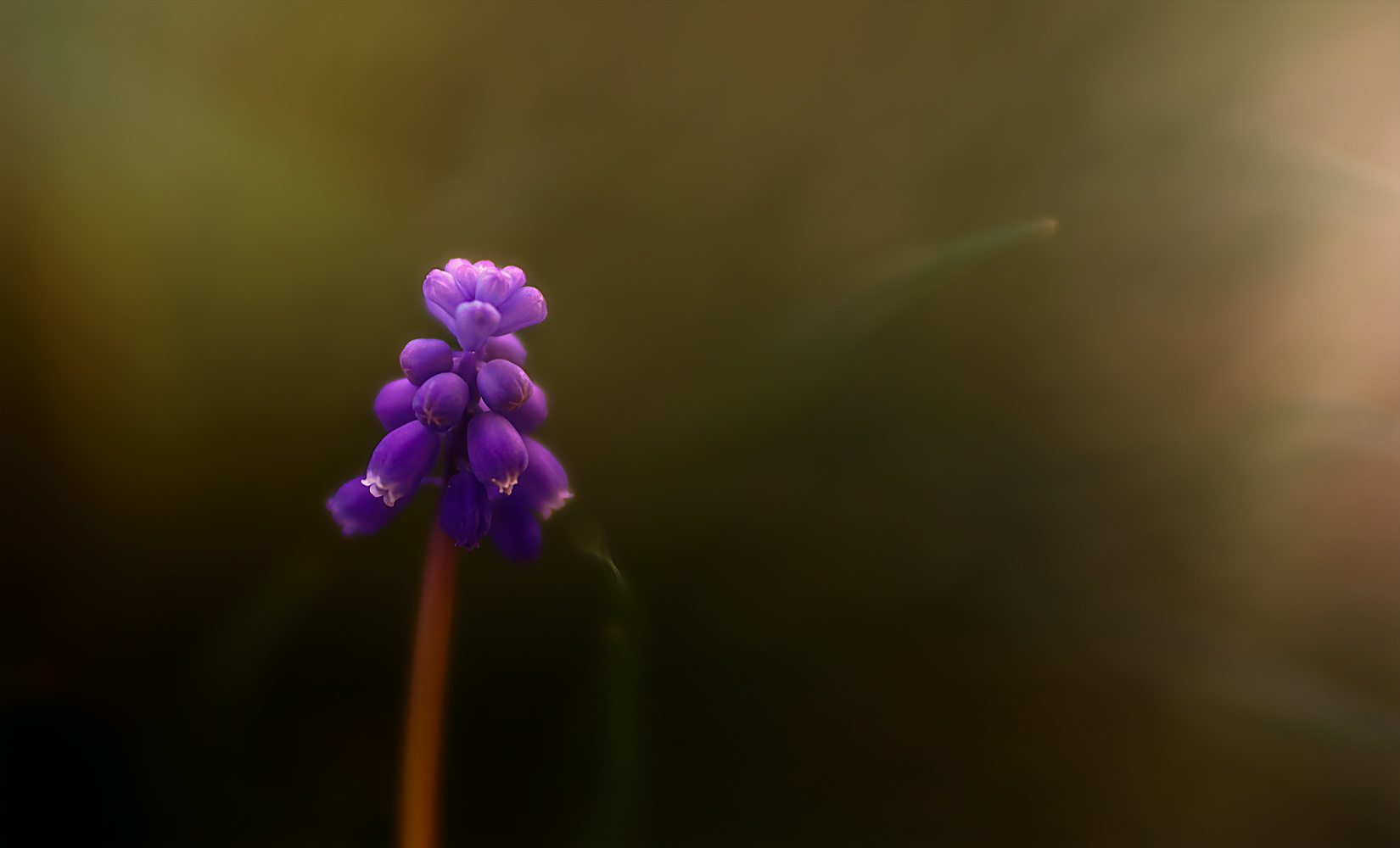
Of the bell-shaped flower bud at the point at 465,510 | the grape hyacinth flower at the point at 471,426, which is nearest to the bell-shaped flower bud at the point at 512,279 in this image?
the grape hyacinth flower at the point at 471,426

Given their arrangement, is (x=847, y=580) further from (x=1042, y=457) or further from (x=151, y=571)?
(x=151, y=571)

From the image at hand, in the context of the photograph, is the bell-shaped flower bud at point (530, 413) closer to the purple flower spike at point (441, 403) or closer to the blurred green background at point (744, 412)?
the purple flower spike at point (441, 403)

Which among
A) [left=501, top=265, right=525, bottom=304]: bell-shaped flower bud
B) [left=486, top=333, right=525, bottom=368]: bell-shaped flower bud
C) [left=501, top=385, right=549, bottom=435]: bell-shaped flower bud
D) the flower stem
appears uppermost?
[left=501, top=265, right=525, bottom=304]: bell-shaped flower bud

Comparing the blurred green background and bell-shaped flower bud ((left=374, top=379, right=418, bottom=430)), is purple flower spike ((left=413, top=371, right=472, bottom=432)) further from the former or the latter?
the blurred green background

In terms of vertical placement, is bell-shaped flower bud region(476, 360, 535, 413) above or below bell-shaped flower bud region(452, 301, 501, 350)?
below

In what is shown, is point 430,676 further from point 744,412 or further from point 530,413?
point 744,412

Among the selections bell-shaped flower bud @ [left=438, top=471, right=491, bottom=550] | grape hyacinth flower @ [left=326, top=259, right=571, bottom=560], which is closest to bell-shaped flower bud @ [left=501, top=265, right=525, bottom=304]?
grape hyacinth flower @ [left=326, top=259, right=571, bottom=560]

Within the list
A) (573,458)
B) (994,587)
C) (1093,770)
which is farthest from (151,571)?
(1093,770)

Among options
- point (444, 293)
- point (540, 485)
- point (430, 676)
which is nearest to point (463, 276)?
point (444, 293)
